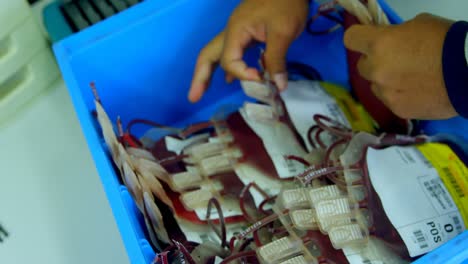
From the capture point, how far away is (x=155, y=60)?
2.10 feet

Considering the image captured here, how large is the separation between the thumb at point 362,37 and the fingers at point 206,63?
0.52ft

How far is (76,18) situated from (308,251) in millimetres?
418

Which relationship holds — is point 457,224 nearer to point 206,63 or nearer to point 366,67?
point 366,67

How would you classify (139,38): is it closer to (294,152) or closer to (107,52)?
(107,52)

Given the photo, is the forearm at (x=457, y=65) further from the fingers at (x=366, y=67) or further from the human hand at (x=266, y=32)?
the human hand at (x=266, y=32)

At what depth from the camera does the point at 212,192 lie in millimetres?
530

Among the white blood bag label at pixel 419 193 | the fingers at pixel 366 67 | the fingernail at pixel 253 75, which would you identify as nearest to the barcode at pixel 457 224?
the white blood bag label at pixel 419 193

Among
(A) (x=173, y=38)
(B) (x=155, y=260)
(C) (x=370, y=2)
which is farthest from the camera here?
(A) (x=173, y=38)

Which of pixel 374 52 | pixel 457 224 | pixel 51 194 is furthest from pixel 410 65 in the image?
pixel 51 194

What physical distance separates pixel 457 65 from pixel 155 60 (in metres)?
0.36

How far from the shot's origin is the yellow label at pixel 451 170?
1.52 ft

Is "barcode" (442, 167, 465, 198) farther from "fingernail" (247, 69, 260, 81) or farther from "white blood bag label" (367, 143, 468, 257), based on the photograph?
"fingernail" (247, 69, 260, 81)

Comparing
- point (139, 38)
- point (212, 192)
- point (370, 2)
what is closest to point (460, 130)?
point (370, 2)

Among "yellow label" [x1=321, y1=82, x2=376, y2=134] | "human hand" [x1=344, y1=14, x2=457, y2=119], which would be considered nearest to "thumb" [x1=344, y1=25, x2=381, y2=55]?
"human hand" [x1=344, y1=14, x2=457, y2=119]
